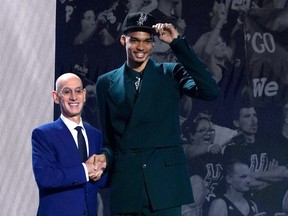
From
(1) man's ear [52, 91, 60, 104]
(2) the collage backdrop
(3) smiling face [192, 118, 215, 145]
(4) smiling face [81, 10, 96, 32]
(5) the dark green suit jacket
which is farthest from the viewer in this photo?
(4) smiling face [81, 10, 96, 32]

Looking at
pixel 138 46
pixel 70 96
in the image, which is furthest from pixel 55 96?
pixel 138 46

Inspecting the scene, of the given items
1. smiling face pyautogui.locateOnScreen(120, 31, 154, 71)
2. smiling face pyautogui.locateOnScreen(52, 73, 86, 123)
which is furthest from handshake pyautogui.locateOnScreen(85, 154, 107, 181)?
smiling face pyautogui.locateOnScreen(120, 31, 154, 71)

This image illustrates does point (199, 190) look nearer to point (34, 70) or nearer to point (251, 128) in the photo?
point (251, 128)

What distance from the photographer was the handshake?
295 cm

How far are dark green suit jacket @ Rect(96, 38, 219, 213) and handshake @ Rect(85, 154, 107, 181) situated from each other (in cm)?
4

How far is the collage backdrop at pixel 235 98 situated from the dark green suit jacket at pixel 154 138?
2.01 m

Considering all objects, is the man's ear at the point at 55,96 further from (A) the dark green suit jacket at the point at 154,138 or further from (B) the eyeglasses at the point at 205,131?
(B) the eyeglasses at the point at 205,131

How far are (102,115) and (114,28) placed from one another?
86.4 inches

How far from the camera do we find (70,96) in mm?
3002

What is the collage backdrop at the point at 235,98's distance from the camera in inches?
195

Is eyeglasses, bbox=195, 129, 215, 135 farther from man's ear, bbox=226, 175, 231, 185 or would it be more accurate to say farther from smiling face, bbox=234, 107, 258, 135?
man's ear, bbox=226, 175, 231, 185

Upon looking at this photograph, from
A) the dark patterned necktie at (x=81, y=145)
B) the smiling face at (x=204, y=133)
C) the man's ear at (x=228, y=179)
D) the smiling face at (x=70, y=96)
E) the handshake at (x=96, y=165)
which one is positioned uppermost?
the smiling face at (x=70, y=96)

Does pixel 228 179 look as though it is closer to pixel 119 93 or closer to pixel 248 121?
pixel 248 121

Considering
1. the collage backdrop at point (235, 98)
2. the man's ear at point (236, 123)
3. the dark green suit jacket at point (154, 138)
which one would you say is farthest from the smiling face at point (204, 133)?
the dark green suit jacket at point (154, 138)
